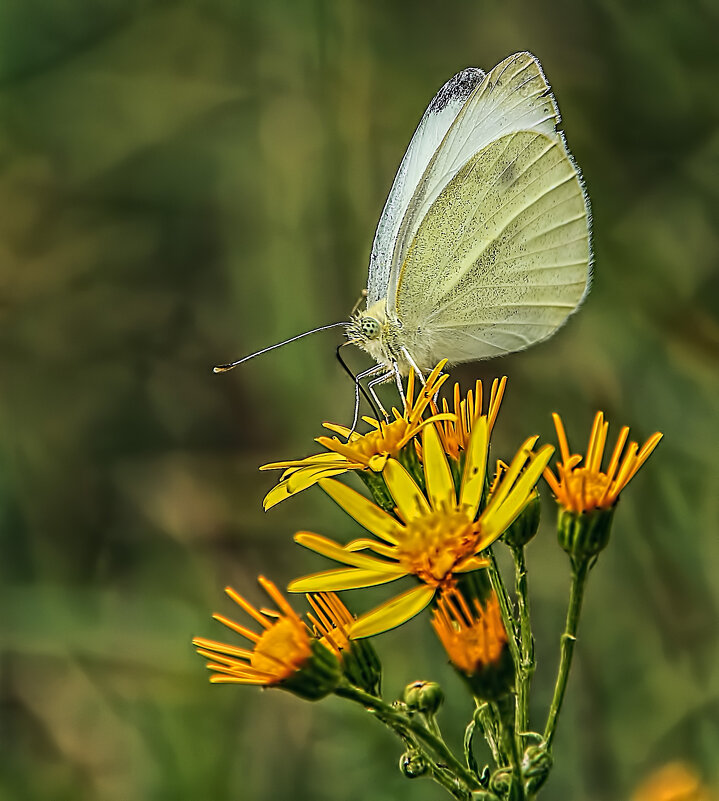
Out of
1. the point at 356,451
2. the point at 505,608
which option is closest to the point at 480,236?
the point at 356,451

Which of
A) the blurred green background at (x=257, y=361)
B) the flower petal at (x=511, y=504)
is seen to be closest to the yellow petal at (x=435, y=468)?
the flower petal at (x=511, y=504)

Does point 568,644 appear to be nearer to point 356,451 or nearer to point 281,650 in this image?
point 281,650

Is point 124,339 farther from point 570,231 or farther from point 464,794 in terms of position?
point 464,794

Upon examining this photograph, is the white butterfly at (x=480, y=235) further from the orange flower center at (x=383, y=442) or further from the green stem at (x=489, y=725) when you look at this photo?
the green stem at (x=489, y=725)

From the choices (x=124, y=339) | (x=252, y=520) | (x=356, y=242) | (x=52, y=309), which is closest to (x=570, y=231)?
(x=356, y=242)

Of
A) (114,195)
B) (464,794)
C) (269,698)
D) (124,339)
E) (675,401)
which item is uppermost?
(114,195)

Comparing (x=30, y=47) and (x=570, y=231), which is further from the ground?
(x=30, y=47)
